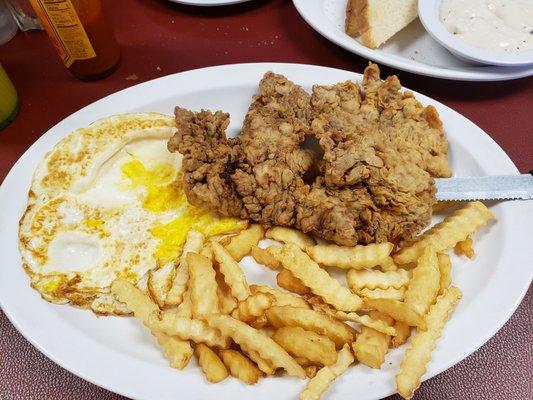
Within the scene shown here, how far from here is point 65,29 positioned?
244 cm

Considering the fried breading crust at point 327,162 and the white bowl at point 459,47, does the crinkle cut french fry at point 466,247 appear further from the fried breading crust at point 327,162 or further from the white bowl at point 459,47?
the white bowl at point 459,47

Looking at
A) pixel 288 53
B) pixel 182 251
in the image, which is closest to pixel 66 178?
pixel 182 251

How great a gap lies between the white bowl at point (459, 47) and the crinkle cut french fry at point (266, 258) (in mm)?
1591

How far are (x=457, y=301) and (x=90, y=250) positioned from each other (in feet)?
4.81

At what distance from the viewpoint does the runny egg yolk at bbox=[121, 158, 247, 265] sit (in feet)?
6.51

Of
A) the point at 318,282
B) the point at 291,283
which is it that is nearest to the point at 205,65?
the point at 291,283

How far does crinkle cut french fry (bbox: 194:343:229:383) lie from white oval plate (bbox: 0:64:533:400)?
0.06m

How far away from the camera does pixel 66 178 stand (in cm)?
212

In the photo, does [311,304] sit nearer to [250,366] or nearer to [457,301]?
[250,366]

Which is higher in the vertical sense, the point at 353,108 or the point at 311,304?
the point at 353,108

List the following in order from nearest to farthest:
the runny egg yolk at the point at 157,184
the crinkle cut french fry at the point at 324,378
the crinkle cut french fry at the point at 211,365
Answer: the crinkle cut french fry at the point at 324,378 < the crinkle cut french fry at the point at 211,365 < the runny egg yolk at the point at 157,184

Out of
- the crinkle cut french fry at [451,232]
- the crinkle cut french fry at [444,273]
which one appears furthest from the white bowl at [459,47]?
the crinkle cut french fry at [444,273]

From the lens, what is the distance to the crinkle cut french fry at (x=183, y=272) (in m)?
1.75

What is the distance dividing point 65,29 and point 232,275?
165 centimetres
